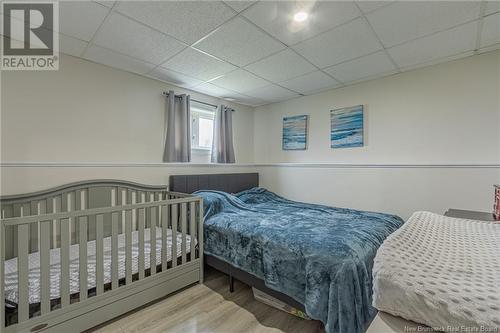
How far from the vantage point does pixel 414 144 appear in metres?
2.61

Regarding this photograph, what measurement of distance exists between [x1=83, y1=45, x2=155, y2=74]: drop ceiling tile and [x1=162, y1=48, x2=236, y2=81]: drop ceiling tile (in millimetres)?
269

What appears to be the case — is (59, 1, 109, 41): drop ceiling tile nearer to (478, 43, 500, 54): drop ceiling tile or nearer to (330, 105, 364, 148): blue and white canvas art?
(330, 105, 364, 148): blue and white canvas art

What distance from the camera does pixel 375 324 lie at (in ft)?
1.82

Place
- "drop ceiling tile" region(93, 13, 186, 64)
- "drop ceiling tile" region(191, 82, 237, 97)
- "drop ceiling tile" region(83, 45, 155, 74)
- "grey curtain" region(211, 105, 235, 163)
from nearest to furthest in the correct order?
"drop ceiling tile" region(93, 13, 186, 64), "drop ceiling tile" region(83, 45, 155, 74), "drop ceiling tile" region(191, 82, 237, 97), "grey curtain" region(211, 105, 235, 163)

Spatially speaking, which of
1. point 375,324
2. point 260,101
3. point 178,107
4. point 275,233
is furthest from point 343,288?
point 260,101

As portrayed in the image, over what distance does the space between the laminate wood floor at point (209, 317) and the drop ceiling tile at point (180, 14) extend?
2264 millimetres

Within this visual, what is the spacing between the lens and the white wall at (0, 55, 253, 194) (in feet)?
6.54

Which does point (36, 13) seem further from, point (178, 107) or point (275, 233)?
point (275, 233)

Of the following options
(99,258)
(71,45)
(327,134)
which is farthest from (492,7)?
(71,45)

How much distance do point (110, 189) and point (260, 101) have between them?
8.43 ft

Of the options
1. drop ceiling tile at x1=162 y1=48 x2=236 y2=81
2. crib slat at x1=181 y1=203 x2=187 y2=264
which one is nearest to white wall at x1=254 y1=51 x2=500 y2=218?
drop ceiling tile at x1=162 y1=48 x2=236 y2=81

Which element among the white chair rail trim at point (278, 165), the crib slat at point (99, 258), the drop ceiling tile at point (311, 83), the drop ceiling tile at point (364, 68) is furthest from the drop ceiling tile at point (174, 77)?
the crib slat at point (99, 258)

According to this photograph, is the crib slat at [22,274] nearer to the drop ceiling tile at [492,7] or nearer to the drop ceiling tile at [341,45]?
the drop ceiling tile at [341,45]

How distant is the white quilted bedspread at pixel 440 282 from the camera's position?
45 cm
